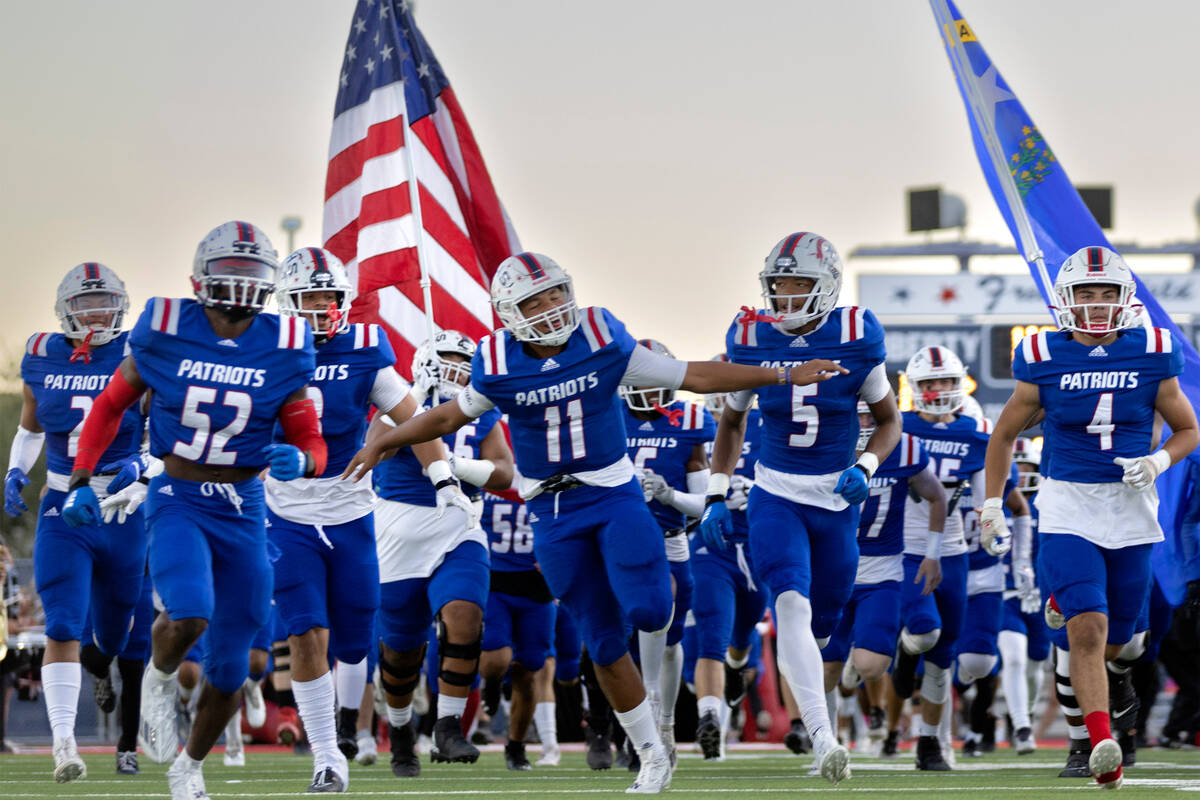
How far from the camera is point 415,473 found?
9078mm

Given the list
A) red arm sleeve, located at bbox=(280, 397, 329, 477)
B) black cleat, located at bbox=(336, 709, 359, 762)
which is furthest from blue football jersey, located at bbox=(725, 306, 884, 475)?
black cleat, located at bbox=(336, 709, 359, 762)

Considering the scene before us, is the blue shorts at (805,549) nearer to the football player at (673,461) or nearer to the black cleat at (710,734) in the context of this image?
the football player at (673,461)

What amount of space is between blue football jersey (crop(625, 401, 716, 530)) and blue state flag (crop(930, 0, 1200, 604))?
2.11 metres

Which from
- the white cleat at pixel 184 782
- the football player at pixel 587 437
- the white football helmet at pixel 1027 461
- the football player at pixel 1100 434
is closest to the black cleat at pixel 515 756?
the football player at pixel 587 437

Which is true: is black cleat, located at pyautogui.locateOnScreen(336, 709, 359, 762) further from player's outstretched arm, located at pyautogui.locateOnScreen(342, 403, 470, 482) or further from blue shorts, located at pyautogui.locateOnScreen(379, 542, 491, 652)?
player's outstretched arm, located at pyautogui.locateOnScreen(342, 403, 470, 482)

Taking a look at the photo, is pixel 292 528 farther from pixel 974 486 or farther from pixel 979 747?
pixel 979 747

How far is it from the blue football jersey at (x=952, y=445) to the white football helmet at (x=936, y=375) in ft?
0.34

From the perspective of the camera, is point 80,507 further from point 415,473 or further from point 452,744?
point 452,744

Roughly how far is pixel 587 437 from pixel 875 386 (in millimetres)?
1431

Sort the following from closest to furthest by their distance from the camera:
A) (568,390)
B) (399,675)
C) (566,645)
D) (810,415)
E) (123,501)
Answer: (568,390), (123,501), (810,415), (399,675), (566,645)

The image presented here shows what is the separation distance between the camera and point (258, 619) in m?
6.19

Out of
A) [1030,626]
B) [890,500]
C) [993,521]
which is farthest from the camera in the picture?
[1030,626]

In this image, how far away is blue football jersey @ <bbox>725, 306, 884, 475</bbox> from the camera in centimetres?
736

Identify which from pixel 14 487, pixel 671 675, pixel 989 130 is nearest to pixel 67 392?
pixel 14 487
